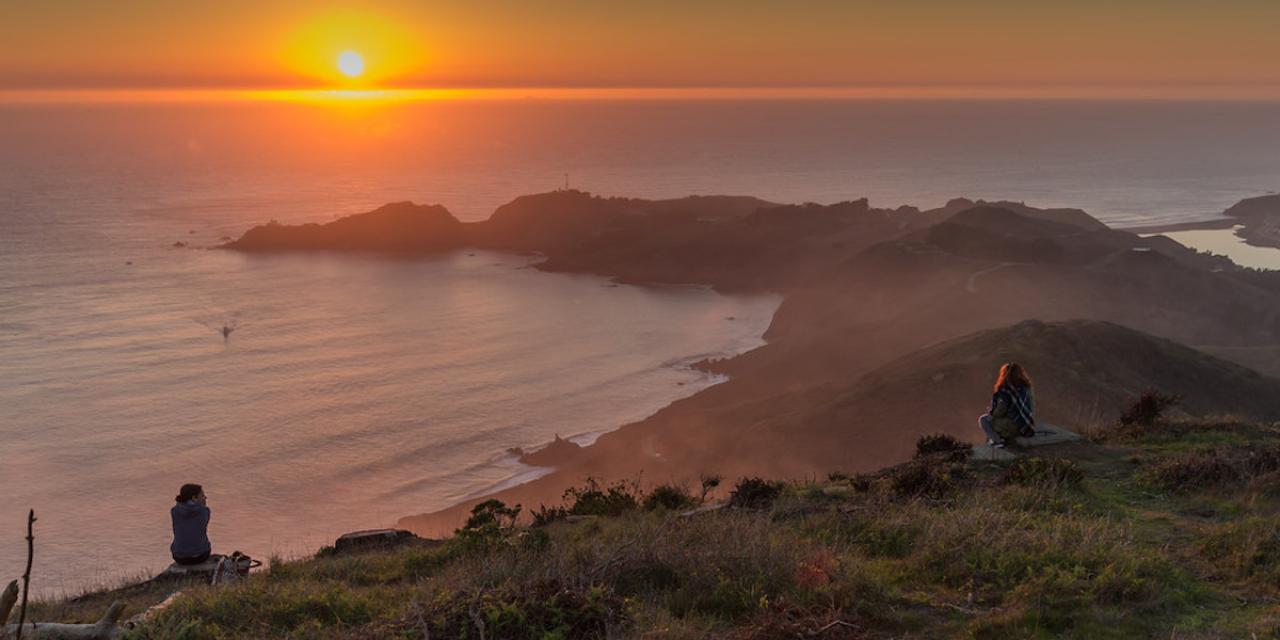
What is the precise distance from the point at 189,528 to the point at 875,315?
220 feet

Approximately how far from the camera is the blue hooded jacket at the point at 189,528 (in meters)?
12.8

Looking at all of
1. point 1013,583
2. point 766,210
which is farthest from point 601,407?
point 766,210

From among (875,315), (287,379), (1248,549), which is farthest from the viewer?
(875,315)

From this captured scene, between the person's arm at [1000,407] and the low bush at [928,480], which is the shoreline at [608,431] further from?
the low bush at [928,480]

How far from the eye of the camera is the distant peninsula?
1513 inches

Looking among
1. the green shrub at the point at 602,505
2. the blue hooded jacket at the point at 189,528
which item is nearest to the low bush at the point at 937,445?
the green shrub at the point at 602,505

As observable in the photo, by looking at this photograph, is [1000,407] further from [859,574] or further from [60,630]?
[60,630]

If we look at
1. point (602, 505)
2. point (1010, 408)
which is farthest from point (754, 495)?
point (1010, 408)

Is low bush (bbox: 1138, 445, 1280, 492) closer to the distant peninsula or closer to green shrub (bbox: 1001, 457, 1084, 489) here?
green shrub (bbox: 1001, 457, 1084, 489)

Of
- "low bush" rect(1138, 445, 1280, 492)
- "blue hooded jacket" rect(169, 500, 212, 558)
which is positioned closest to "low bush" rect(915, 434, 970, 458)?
"low bush" rect(1138, 445, 1280, 492)

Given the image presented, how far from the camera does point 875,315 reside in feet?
244

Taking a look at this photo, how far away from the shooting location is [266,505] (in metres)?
44.2

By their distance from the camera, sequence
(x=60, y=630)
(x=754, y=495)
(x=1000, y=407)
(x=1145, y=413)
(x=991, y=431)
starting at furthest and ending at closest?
Answer: (x=1145, y=413)
(x=991, y=431)
(x=1000, y=407)
(x=754, y=495)
(x=60, y=630)

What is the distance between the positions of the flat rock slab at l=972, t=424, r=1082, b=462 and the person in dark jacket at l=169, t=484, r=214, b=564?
40.7 feet
